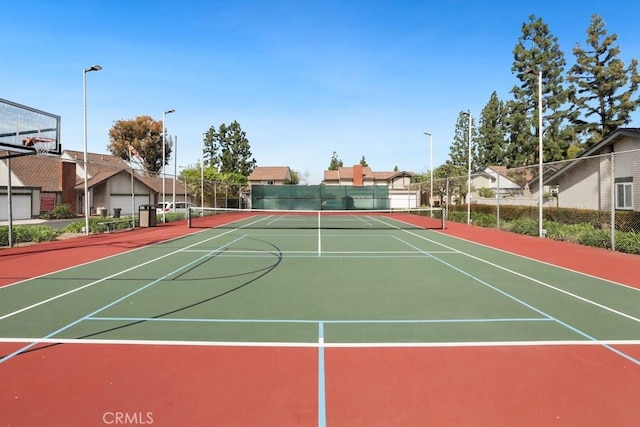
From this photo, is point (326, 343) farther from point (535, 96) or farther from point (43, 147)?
point (535, 96)

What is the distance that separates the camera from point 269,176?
7469 centimetres

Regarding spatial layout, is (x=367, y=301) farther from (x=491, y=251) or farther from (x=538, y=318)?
(x=491, y=251)

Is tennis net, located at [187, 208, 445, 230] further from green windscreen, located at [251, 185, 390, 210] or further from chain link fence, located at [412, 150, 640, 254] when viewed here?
chain link fence, located at [412, 150, 640, 254]

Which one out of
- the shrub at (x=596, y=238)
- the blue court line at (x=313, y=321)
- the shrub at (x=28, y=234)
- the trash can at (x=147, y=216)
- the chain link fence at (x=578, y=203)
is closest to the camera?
the blue court line at (x=313, y=321)

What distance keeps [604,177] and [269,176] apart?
200ft

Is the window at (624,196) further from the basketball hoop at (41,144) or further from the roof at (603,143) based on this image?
the basketball hoop at (41,144)

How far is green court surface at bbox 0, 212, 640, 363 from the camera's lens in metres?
5.48

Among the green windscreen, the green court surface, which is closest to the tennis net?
the green windscreen

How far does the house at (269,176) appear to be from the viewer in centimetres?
7400

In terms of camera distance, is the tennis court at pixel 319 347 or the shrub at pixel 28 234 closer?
the tennis court at pixel 319 347

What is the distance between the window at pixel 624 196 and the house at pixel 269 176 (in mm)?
60339

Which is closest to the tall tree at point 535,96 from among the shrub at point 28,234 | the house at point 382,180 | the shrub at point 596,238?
the house at point 382,180

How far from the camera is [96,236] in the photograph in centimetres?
1862

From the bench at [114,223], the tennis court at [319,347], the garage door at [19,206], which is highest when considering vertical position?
the garage door at [19,206]
